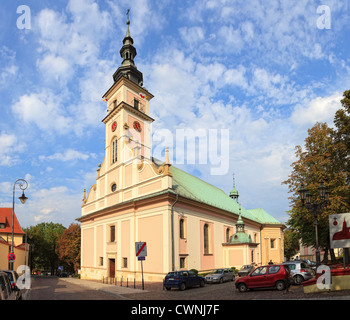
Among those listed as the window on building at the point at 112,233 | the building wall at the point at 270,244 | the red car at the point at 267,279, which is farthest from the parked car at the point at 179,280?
the building wall at the point at 270,244

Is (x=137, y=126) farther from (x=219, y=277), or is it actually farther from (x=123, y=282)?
(x=219, y=277)

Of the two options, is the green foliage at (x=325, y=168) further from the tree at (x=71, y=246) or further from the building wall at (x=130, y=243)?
the tree at (x=71, y=246)

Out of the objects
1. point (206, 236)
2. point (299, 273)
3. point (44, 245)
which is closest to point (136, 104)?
point (206, 236)

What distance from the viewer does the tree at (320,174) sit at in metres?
27.6

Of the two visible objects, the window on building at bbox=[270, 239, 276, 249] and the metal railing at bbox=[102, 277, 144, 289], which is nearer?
the metal railing at bbox=[102, 277, 144, 289]

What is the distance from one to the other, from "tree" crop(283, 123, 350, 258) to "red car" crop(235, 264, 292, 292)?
12868 millimetres

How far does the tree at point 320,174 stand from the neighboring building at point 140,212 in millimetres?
8155

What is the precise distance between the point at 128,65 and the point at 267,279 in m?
29.7

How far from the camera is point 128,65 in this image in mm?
36969

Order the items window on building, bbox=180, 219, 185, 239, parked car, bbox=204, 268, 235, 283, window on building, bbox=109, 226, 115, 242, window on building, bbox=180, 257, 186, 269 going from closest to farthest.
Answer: parked car, bbox=204, 268, 235, 283
window on building, bbox=180, 257, 186, 269
window on building, bbox=180, 219, 185, 239
window on building, bbox=109, 226, 115, 242

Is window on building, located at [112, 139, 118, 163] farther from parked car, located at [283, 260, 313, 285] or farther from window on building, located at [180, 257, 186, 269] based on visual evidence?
parked car, located at [283, 260, 313, 285]

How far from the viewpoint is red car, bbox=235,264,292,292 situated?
53.8ft

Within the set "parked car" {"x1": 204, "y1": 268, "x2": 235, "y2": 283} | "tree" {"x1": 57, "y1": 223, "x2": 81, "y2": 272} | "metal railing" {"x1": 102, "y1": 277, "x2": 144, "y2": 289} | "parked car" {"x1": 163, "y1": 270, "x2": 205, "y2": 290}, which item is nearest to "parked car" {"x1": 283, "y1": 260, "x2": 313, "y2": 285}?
"parked car" {"x1": 163, "y1": 270, "x2": 205, "y2": 290}

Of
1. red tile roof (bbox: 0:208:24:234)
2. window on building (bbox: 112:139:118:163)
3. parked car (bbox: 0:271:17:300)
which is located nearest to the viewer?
parked car (bbox: 0:271:17:300)
